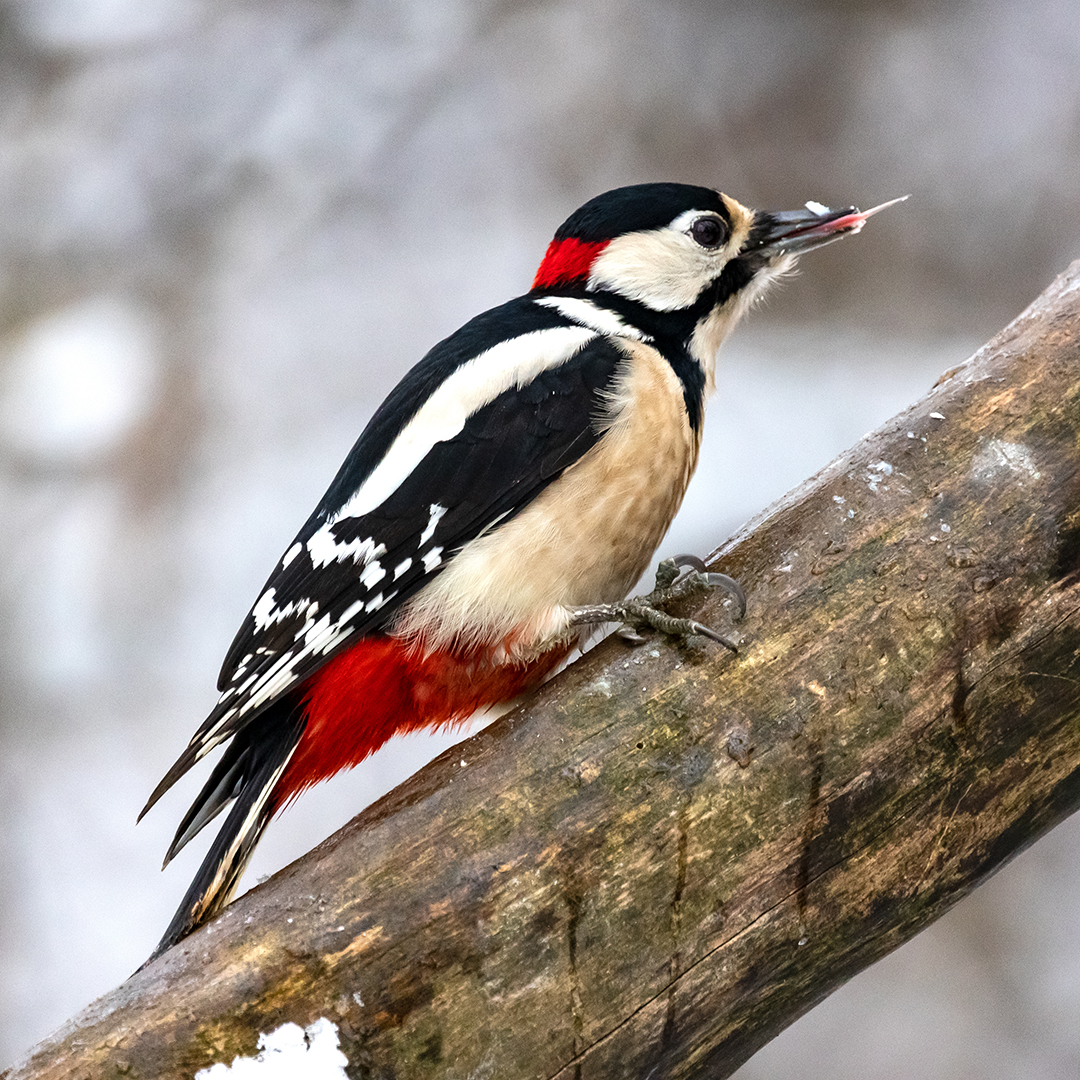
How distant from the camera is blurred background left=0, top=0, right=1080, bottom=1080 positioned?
284 centimetres

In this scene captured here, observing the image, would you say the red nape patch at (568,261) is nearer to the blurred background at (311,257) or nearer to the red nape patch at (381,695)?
the red nape patch at (381,695)

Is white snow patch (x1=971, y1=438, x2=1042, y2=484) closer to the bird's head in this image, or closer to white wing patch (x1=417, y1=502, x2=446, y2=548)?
the bird's head

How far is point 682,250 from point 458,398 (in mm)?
480

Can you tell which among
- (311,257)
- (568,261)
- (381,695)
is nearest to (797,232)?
(568,261)

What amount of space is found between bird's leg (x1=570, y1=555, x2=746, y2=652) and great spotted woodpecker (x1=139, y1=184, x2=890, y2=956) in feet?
0.17

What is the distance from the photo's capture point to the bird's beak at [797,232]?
1832 millimetres

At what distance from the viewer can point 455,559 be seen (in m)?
1.51

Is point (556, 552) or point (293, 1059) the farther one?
point (556, 552)

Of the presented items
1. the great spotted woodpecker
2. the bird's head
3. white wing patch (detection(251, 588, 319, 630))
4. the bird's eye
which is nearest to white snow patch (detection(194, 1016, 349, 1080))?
the great spotted woodpecker

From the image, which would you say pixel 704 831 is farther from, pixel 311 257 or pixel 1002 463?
pixel 311 257

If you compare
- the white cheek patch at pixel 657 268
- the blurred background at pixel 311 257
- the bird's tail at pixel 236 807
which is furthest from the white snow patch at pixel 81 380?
the bird's tail at pixel 236 807

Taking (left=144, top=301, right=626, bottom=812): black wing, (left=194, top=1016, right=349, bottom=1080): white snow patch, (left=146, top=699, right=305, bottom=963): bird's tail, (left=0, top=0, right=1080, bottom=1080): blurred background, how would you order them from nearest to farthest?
(left=194, top=1016, right=349, bottom=1080): white snow patch → (left=146, top=699, right=305, bottom=963): bird's tail → (left=144, top=301, right=626, bottom=812): black wing → (left=0, top=0, right=1080, bottom=1080): blurred background

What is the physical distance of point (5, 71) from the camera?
305cm

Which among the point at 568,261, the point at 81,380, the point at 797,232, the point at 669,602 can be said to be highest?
the point at 81,380
